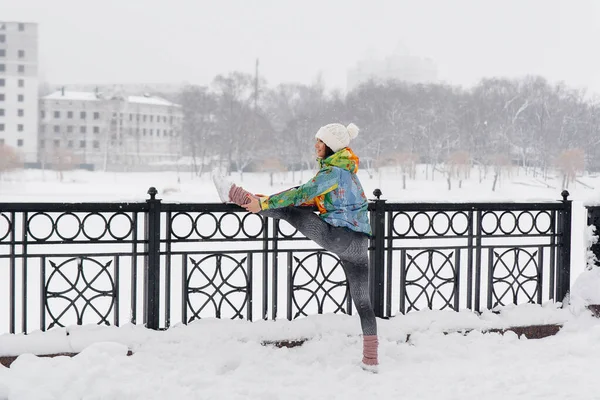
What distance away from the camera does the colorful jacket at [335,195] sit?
4.46 m

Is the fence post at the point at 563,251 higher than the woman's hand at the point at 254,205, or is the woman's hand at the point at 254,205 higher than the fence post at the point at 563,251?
the woman's hand at the point at 254,205

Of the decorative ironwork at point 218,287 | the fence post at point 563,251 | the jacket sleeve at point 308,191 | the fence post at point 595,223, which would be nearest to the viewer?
the jacket sleeve at point 308,191

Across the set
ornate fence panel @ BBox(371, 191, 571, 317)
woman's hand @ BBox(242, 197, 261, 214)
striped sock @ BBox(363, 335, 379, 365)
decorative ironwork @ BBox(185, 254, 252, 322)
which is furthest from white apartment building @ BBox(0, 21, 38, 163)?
striped sock @ BBox(363, 335, 379, 365)

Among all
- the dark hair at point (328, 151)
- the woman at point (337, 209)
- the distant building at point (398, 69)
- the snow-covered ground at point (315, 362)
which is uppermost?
the distant building at point (398, 69)

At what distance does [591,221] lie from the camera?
6.00 metres

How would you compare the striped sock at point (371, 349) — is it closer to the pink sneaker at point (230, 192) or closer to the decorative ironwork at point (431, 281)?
the decorative ironwork at point (431, 281)

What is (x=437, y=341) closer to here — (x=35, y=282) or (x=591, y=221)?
(x=591, y=221)

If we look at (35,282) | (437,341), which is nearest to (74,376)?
(437,341)

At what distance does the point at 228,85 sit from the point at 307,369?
94.0 metres

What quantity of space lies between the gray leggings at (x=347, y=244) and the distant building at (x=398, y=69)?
361 ft

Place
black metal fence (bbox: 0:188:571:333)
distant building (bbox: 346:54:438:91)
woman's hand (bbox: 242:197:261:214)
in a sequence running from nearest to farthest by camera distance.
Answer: woman's hand (bbox: 242:197:261:214), black metal fence (bbox: 0:188:571:333), distant building (bbox: 346:54:438:91)

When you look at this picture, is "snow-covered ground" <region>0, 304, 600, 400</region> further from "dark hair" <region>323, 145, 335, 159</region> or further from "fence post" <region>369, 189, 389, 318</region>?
"dark hair" <region>323, 145, 335, 159</region>

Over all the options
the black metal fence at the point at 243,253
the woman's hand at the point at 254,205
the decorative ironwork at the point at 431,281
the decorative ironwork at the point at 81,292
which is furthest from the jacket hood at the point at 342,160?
the decorative ironwork at the point at 81,292

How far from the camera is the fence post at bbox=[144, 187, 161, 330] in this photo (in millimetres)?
4898
